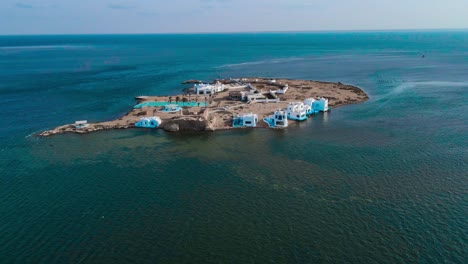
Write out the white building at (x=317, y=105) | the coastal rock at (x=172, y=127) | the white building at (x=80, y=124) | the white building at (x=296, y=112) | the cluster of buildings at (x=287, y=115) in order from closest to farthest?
the coastal rock at (x=172, y=127)
the white building at (x=80, y=124)
the cluster of buildings at (x=287, y=115)
the white building at (x=296, y=112)
the white building at (x=317, y=105)

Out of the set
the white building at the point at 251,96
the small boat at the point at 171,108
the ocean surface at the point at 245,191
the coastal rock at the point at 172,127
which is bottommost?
the ocean surface at the point at 245,191

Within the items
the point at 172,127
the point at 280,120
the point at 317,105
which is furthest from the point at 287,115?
the point at 172,127

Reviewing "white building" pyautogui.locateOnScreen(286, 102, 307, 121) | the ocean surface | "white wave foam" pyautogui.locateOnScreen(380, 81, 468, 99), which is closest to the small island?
"white building" pyautogui.locateOnScreen(286, 102, 307, 121)

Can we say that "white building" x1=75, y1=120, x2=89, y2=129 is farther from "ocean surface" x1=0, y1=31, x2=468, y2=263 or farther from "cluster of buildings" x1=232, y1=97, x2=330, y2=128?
"cluster of buildings" x1=232, y1=97, x2=330, y2=128

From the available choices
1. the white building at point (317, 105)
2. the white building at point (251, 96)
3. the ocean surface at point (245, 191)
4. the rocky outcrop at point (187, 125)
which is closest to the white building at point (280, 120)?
the ocean surface at point (245, 191)

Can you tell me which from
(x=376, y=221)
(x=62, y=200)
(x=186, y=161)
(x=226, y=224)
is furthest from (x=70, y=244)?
(x=376, y=221)

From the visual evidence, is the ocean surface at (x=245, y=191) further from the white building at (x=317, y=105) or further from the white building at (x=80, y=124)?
the white building at (x=80, y=124)

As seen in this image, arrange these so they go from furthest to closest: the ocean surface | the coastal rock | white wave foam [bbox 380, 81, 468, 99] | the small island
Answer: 1. white wave foam [bbox 380, 81, 468, 99]
2. the small island
3. the coastal rock
4. the ocean surface

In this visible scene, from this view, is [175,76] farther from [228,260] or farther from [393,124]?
[228,260]

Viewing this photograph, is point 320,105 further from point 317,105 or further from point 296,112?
point 296,112
